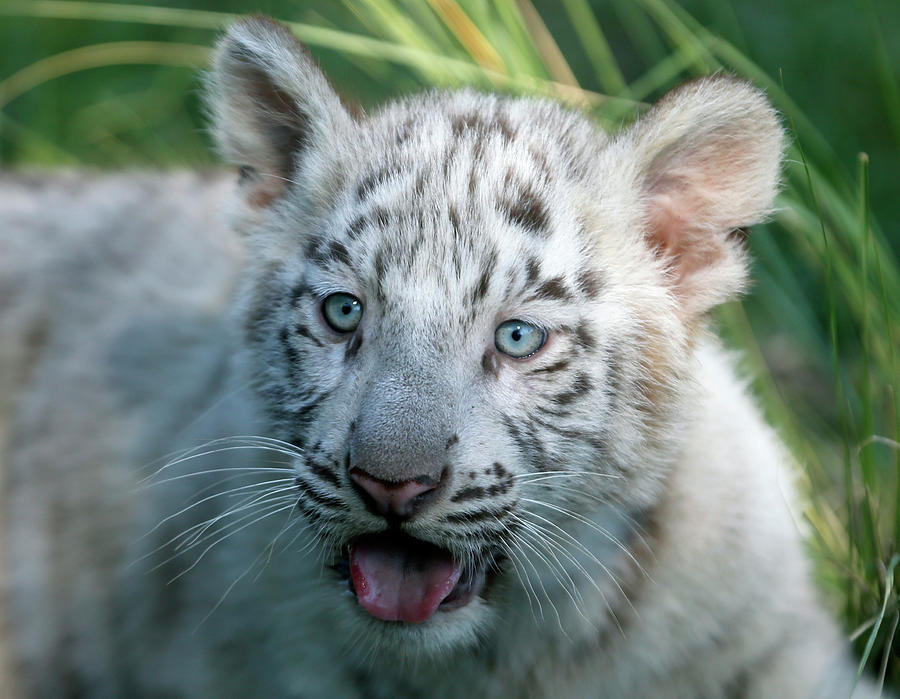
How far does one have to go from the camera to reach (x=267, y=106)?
3117mm

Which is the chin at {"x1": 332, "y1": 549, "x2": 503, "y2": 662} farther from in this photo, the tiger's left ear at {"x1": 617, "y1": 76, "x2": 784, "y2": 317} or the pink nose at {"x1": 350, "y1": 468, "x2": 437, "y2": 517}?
the tiger's left ear at {"x1": 617, "y1": 76, "x2": 784, "y2": 317}

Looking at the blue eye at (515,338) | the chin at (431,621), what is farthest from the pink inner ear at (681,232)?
the chin at (431,621)

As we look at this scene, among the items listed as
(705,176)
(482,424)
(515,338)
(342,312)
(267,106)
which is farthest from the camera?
(267,106)

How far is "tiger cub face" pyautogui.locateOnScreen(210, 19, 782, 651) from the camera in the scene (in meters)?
2.52

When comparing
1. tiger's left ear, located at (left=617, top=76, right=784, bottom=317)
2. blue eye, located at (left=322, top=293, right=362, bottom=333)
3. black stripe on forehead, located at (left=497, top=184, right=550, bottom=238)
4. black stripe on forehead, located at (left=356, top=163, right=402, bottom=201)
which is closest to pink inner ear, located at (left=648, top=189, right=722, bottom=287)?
tiger's left ear, located at (left=617, top=76, right=784, bottom=317)

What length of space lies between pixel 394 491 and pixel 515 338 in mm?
487

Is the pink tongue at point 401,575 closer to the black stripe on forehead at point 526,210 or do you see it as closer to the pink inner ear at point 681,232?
the black stripe on forehead at point 526,210

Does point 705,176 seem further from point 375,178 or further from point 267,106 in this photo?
point 267,106

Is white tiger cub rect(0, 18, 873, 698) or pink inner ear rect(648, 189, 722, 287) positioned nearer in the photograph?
white tiger cub rect(0, 18, 873, 698)

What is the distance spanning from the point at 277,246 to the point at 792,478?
1.77m

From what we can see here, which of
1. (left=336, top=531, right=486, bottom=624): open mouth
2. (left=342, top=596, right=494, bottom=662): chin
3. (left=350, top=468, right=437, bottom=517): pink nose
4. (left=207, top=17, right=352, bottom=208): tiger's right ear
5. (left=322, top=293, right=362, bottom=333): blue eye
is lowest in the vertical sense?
(left=342, top=596, right=494, bottom=662): chin

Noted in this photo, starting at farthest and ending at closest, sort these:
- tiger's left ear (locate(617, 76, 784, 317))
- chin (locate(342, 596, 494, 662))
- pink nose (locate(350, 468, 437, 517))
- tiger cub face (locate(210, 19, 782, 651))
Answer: tiger's left ear (locate(617, 76, 784, 317)) < chin (locate(342, 596, 494, 662)) < tiger cub face (locate(210, 19, 782, 651)) < pink nose (locate(350, 468, 437, 517))

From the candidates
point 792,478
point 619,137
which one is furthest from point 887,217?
point 619,137

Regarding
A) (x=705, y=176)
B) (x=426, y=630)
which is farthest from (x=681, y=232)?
(x=426, y=630)
